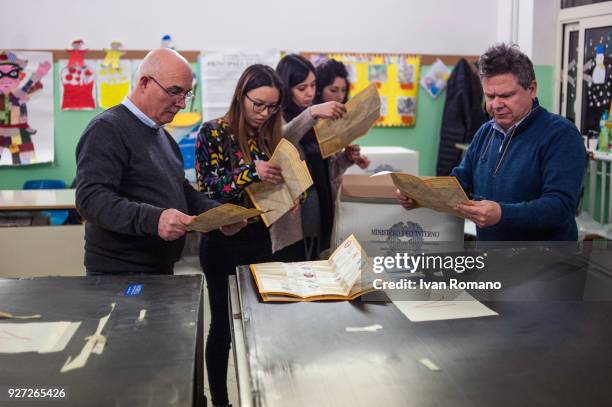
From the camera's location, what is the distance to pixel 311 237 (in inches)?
101

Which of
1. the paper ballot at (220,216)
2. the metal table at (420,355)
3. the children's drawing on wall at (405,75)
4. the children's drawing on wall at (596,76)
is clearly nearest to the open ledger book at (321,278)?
the metal table at (420,355)

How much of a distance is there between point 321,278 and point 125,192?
634mm

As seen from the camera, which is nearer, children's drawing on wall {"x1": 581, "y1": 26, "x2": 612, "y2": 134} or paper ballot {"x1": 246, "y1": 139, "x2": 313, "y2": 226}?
paper ballot {"x1": 246, "y1": 139, "x2": 313, "y2": 226}

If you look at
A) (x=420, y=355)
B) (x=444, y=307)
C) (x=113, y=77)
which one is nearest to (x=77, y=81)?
(x=113, y=77)

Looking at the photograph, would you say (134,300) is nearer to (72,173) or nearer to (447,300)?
(447,300)

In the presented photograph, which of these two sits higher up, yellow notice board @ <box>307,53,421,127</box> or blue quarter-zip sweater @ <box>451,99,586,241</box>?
yellow notice board @ <box>307,53,421,127</box>

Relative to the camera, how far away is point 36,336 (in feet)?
4.34

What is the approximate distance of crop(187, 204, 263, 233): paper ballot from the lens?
1.64 metres

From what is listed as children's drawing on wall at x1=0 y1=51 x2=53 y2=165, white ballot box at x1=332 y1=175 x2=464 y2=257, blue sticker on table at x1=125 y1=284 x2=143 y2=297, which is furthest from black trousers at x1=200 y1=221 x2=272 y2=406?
children's drawing on wall at x1=0 y1=51 x2=53 y2=165

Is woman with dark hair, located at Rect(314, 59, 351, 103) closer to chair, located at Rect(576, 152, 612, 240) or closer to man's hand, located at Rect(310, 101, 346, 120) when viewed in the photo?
man's hand, located at Rect(310, 101, 346, 120)

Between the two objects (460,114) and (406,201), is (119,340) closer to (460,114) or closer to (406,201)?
(406,201)

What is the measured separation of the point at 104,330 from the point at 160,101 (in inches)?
32.4

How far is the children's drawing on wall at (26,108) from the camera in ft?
14.6

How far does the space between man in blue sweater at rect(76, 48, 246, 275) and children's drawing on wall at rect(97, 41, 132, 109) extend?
2.71 m
